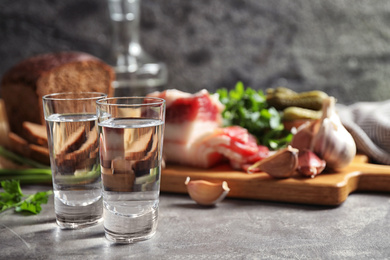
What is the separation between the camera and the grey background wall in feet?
10.5

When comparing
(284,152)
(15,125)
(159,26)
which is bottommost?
(15,125)

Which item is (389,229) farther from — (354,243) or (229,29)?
(229,29)

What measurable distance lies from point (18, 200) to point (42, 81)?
31.6 inches

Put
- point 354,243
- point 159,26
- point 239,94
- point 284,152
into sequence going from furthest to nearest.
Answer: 1. point 159,26
2. point 239,94
3. point 284,152
4. point 354,243

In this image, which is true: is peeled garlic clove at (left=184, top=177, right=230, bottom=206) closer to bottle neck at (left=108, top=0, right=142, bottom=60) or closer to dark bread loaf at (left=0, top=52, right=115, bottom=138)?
dark bread loaf at (left=0, top=52, right=115, bottom=138)

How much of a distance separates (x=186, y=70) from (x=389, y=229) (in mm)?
2310

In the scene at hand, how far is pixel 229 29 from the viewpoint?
329cm

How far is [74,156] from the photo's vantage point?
3.78 feet

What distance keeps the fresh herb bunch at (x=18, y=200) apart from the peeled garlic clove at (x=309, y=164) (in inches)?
29.5

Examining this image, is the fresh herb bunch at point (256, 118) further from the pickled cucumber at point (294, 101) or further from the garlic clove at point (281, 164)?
the garlic clove at point (281, 164)

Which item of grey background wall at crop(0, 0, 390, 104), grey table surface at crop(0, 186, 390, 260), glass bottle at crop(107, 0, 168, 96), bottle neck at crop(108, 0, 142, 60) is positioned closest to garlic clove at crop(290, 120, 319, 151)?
grey table surface at crop(0, 186, 390, 260)

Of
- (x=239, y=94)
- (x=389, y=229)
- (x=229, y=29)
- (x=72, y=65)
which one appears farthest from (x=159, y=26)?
(x=389, y=229)

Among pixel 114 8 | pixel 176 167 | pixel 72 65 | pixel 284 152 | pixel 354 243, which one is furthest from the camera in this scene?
pixel 114 8

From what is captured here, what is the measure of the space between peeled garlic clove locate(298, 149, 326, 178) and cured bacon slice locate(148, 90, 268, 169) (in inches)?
6.4
